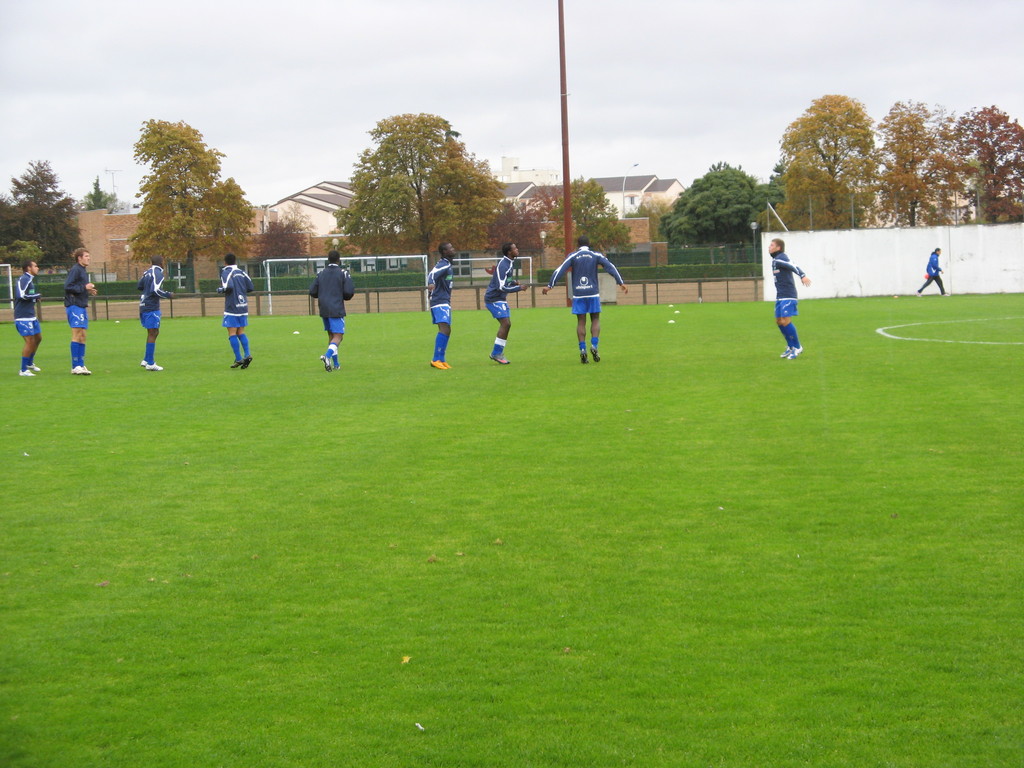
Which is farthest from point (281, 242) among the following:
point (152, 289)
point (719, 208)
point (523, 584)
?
point (523, 584)

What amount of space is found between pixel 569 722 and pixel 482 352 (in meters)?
17.1

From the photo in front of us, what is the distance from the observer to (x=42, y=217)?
217ft

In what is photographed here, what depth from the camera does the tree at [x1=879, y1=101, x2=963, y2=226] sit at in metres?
60.2

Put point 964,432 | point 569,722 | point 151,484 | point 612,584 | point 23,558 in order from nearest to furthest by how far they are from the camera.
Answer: point 569,722 → point 612,584 → point 23,558 → point 151,484 → point 964,432

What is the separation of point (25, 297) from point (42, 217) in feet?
175

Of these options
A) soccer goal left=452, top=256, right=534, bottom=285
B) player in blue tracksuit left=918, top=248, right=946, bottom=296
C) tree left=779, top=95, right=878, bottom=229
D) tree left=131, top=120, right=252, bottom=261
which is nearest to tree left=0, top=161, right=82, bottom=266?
tree left=131, top=120, right=252, bottom=261

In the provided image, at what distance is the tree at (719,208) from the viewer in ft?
250

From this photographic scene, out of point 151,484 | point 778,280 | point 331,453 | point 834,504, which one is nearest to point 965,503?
point 834,504

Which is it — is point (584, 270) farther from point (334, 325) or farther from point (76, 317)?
point (76, 317)

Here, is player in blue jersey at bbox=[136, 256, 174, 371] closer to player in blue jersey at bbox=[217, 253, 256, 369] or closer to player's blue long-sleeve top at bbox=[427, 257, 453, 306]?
player in blue jersey at bbox=[217, 253, 256, 369]

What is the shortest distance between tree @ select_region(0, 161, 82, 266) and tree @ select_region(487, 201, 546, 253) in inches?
1069

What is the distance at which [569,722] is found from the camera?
392 cm

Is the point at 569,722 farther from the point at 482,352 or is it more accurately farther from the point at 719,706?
the point at 482,352

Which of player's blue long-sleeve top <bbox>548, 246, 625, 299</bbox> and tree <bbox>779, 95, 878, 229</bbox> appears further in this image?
tree <bbox>779, 95, 878, 229</bbox>
